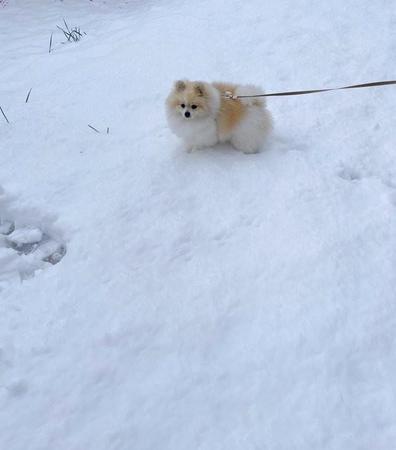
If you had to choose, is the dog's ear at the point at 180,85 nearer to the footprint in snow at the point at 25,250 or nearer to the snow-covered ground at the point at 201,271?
the snow-covered ground at the point at 201,271

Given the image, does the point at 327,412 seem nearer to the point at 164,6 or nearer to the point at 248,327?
the point at 248,327

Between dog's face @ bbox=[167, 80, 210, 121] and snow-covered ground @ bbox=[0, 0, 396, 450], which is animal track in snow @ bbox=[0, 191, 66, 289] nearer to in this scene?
snow-covered ground @ bbox=[0, 0, 396, 450]

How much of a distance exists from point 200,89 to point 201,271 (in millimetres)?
1313

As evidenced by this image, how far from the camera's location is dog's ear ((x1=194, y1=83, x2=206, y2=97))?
290cm

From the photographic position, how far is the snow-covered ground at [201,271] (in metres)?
1.74

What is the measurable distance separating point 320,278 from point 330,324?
10.9 inches

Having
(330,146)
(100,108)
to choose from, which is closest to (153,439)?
(330,146)

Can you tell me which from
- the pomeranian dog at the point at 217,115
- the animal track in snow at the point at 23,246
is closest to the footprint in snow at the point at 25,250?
the animal track in snow at the point at 23,246

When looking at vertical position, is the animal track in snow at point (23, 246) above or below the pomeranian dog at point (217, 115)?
below

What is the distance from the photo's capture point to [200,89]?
2.91 m

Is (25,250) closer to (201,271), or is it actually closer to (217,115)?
(201,271)

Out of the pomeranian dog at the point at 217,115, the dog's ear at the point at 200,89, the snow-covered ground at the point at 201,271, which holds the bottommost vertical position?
the snow-covered ground at the point at 201,271

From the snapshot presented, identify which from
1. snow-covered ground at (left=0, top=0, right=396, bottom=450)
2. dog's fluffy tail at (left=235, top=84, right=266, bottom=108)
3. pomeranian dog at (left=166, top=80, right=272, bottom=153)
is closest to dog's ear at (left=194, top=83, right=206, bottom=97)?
pomeranian dog at (left=166, top=80, right=272, bottom=153)

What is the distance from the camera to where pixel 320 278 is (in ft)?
7.14
